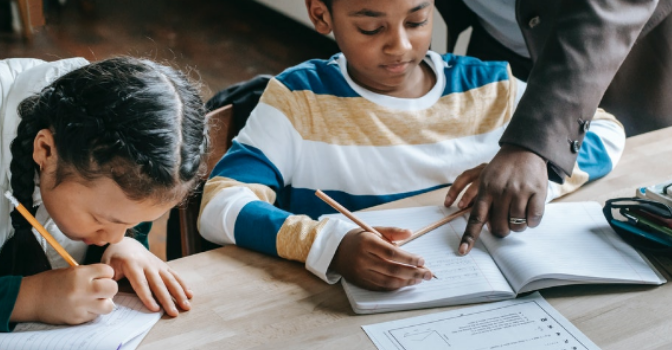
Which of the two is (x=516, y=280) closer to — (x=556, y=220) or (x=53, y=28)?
(x=556, y=220)

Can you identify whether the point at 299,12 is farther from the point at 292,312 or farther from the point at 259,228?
the point at 292,312

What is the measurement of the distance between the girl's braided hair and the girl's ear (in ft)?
0.04

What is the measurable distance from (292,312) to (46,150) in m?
0.43

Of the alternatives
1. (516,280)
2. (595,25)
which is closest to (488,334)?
(516,280)

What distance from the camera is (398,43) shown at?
4.92ft

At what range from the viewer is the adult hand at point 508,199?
4.27 feet

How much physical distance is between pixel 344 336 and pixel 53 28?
4635mm

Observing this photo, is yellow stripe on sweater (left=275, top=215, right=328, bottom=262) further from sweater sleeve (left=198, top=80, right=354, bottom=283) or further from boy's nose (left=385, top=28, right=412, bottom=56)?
boy's nose (left=385, top=28, right=412, bottom=56)

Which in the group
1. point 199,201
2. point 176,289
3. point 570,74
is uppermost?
point 570,74

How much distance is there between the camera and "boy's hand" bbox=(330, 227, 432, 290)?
1164 mm

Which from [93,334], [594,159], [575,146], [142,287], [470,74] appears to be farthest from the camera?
[470,74]

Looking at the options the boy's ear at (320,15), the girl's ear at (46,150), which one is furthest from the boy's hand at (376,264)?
the boy's ear at (320,15)

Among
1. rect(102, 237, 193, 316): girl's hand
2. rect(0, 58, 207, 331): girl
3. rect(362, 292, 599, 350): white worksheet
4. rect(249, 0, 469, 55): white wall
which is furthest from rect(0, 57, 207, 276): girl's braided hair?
rect(249, 0, 469, 55): white wall

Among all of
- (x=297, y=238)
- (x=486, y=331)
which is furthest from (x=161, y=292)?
(x=486, y=331)
